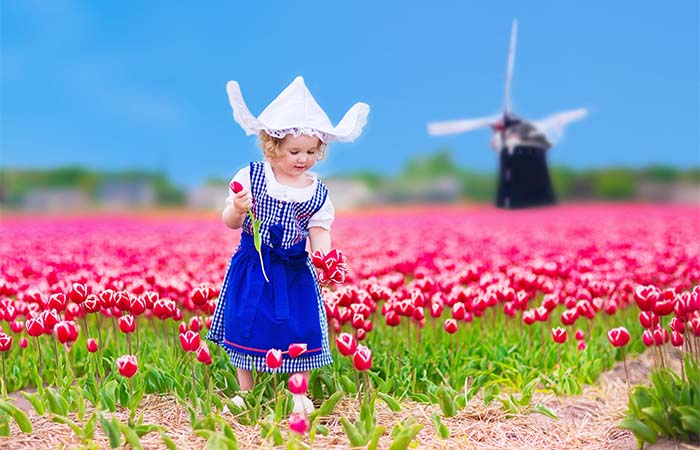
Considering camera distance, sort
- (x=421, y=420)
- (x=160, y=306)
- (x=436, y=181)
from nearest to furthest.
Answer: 1. (x=421, y=420)
2. (x=160, y=306)
3. (x=436, y=181)

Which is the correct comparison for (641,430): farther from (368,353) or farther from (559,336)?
(368,353)

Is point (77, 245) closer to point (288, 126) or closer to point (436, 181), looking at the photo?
point (288, 126)

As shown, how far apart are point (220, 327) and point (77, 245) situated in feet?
17.2

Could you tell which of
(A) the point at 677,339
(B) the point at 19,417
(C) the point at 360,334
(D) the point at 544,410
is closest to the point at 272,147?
(C) the point at 360,334

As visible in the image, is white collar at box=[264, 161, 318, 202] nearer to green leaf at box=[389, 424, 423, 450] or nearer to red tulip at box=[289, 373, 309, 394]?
red tulip at box=[289, 373, 309, 394]

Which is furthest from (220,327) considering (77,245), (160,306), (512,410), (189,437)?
(77,245)

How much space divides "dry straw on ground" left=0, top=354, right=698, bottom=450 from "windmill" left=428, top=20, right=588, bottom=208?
A: 17.7ft

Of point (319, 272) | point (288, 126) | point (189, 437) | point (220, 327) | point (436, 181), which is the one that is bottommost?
point (189, 437)

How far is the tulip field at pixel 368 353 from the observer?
363 centimetres

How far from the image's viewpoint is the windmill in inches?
414

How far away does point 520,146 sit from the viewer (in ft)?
38.5

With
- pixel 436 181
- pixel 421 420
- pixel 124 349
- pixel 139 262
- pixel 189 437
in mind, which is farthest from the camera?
pixel 436 181

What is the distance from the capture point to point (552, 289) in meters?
5.63

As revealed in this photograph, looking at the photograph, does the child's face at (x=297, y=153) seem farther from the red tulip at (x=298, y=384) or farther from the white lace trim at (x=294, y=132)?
the red tulip at (x=298, y=384)
